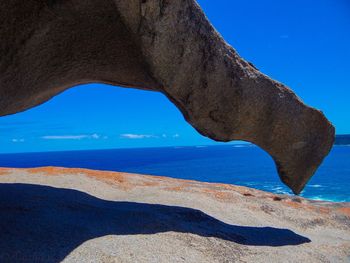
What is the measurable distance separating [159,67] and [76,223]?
7.51ft

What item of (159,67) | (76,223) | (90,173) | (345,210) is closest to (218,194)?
(90,173)

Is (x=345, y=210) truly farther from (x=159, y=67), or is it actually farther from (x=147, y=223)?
(x=159, y=67)

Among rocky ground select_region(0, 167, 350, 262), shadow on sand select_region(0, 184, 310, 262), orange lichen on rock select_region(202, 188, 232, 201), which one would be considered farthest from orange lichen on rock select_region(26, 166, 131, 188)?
orange lichen on rock select_region(202, 188, 232, 201)

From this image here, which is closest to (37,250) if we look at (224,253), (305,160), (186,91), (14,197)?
(14,197)

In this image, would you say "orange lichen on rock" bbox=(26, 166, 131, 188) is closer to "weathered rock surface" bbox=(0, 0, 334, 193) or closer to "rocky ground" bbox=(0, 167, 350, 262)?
"rocky ground" bbox=(0, 167, 350, 262)

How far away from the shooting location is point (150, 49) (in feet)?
14.9

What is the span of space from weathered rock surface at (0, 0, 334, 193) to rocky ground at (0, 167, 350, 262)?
1.36 metres

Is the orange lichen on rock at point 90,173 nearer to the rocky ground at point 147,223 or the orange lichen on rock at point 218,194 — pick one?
the rocky ground at point 147,223

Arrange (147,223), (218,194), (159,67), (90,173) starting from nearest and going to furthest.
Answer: (159,67), (147,223), (218,194), (90,173)

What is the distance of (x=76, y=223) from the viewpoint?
4.91m

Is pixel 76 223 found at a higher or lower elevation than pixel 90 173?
lower

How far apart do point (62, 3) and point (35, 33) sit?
0.52 metres

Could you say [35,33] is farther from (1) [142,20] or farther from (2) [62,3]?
(1) [142,20]

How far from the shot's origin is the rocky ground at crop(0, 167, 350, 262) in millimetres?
4262
